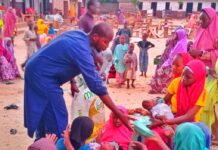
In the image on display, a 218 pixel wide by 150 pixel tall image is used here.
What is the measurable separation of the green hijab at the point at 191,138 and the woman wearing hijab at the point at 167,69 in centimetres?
457

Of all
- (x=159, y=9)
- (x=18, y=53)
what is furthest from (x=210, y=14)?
(x=159, y=9)

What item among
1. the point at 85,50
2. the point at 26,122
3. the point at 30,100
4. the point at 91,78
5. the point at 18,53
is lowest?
the point at 18,53

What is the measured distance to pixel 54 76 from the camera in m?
3.15

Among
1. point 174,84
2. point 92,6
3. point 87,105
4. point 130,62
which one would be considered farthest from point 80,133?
point 130,62

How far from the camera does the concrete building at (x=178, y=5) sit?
49031mm

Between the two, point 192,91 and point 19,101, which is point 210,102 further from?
point 19,101

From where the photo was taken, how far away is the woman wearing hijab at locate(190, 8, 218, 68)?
5.57 meters

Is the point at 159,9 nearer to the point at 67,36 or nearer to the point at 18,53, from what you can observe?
the point at 18,53

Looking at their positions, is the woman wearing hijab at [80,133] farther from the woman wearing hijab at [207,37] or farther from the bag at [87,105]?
the woman wearing hijab at [207,37]

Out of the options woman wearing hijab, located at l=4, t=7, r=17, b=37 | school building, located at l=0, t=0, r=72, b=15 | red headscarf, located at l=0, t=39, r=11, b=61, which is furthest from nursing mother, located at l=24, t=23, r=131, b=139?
school building, located at l=0, t=0, r=72, b=15

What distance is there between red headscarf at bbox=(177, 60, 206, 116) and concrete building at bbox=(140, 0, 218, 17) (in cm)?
4592

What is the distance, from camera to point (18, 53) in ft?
51.9

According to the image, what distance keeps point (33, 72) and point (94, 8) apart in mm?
3063

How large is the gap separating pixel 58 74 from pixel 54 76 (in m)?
0.04
